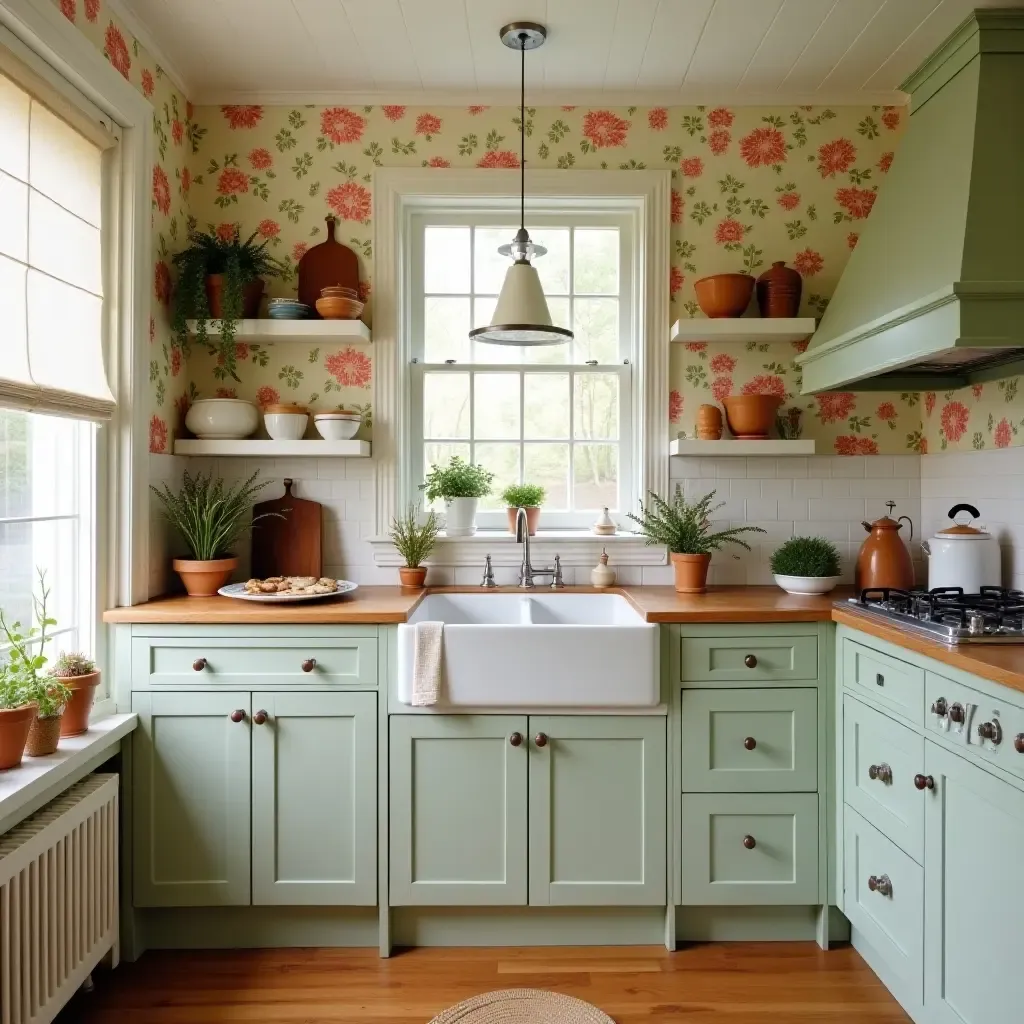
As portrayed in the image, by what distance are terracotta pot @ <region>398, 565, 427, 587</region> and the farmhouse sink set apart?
56cm

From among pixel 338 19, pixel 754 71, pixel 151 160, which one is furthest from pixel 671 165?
pixel 151 160

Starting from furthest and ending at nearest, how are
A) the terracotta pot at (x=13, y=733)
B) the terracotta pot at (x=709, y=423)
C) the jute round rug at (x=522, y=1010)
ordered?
the terracotta pot at (x=709, y=423)
the jute round rug at (x=522, y=1010)
the terracotta pot at (x=13, y=733)

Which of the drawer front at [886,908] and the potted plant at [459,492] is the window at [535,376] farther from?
the drawer front at [886,908]

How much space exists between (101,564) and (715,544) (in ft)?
6.84

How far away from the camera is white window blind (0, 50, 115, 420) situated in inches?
79.7

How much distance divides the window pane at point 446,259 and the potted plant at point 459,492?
718 mm

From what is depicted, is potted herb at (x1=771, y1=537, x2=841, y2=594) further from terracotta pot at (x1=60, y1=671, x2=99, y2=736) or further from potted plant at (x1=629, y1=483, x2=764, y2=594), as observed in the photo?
terracotta pot at (x1=60, y1=671, x2=99, y2=736)

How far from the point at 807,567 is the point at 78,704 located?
7.57ft

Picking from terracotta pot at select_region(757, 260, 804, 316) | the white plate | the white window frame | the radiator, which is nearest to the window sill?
the white window frame

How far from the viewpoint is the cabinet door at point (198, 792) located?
2451 millimetres

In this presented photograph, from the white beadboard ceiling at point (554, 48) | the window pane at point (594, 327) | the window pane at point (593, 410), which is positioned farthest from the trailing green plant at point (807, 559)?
the white beadboard ceiling at point (554, 48)

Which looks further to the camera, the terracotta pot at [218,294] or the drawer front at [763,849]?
the terracotta pot at [218,294]

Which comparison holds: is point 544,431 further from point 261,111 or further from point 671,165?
point 261,111

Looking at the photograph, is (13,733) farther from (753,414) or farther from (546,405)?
(753,414)
